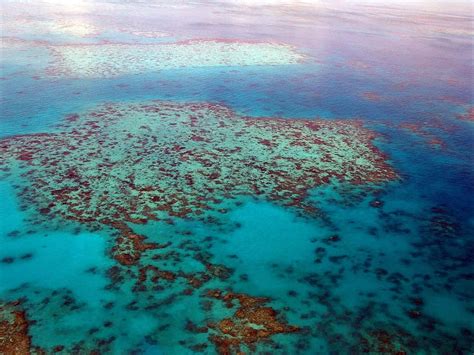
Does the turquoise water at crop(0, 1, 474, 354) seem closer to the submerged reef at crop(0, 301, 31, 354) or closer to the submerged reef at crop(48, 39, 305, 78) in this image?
the submerged reef at crop(0, 301, 31, 354)

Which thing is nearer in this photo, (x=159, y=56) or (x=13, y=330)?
(x=13, y=330)

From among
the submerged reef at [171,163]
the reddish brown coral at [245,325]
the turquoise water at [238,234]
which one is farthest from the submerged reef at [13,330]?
the reddish brown coral at [245,325]

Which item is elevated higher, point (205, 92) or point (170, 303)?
point (205, 92)

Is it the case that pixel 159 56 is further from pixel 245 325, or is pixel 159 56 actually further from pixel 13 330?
pixel 245 325

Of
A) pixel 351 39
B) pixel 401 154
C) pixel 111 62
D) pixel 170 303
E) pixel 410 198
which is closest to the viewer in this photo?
pixel 170 303

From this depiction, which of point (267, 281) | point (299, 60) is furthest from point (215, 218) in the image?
point (299, 60)

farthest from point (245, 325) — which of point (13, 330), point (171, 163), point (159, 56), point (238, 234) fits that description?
point (159, 56)

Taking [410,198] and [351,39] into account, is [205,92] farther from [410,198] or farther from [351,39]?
[351,39]
